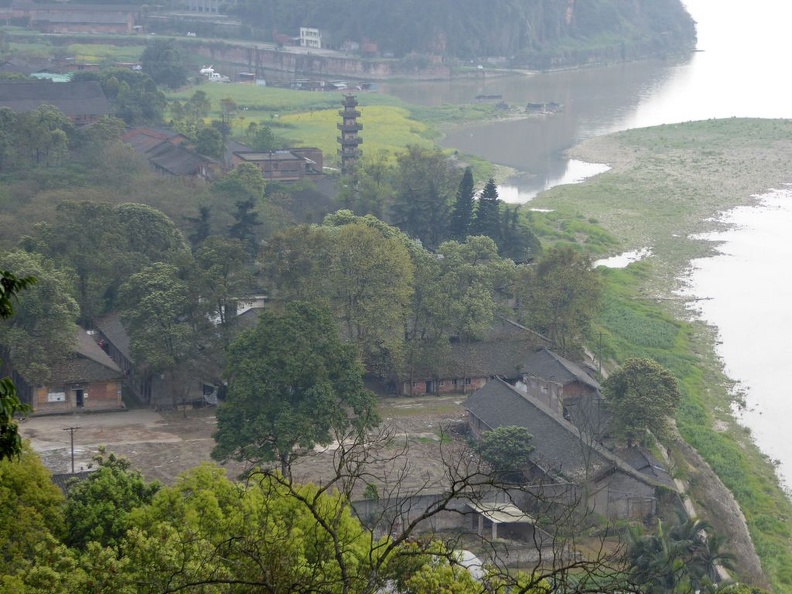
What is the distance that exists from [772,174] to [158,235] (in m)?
39.1

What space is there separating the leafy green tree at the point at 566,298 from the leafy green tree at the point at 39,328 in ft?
38.9

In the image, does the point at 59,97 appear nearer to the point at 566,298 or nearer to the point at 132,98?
the point at 132,98

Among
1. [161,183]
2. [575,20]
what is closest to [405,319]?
[161,183]

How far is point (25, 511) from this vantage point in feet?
51.1

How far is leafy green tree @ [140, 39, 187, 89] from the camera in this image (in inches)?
3164

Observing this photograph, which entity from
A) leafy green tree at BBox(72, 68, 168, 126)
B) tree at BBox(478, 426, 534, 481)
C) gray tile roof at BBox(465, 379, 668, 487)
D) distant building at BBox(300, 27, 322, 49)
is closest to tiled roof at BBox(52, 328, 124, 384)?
gray tile roof at BBox(465, 379, 668, 487)

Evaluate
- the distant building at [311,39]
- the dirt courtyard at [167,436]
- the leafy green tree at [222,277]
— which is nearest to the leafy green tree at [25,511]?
the dirt courtyard at [167,436]

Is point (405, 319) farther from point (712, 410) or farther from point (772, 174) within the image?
point (772, 174)

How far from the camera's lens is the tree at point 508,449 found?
968 inches

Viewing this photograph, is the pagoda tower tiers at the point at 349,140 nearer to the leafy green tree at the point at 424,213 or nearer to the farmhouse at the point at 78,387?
the leafy green tree at the point at 424,213

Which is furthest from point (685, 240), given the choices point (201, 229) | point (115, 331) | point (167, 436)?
point (167, 436)

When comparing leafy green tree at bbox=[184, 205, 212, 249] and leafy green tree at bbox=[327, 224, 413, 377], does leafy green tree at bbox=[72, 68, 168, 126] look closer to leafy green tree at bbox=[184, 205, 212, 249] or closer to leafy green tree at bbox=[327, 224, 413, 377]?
leafy green tree at bbox=[184, 205, 212, 249]

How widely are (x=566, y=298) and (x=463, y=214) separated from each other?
31.0ft

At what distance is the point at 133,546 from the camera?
46.2 ft
